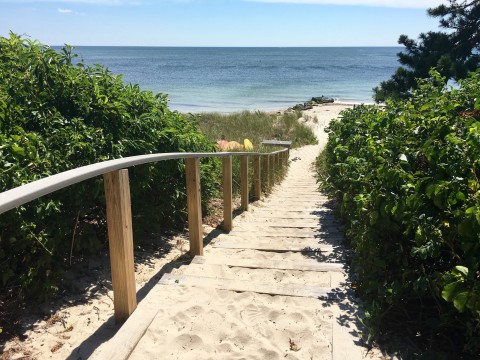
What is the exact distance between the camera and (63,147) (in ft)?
10.7

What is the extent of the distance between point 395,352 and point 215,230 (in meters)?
3.09

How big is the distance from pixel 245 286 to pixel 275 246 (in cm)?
140

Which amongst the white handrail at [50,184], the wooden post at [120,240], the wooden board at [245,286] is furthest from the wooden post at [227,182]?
the wooden post at [120,240]

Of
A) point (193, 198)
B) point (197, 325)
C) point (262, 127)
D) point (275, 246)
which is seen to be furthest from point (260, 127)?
point (197, 325)

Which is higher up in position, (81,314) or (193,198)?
(193,198)

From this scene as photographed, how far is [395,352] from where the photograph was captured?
2.31 meters

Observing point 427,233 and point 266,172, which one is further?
point 266,172

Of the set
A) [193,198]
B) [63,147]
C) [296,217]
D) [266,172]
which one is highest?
[63,147]

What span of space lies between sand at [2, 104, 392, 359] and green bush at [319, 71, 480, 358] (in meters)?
0.32

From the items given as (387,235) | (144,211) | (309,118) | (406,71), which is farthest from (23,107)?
(309,118)

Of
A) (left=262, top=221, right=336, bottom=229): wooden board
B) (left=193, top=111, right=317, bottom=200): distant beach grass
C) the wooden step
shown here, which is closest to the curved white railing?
(left=262, top=221, right=336, bottom=229): wooden board

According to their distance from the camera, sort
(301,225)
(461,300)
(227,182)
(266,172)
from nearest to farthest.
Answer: (461,300) < (227,182) < (301,225) < (266,172)

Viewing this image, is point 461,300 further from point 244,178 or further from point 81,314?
point 244,178

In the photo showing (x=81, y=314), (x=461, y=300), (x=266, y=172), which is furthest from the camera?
(x=266, y=172)
